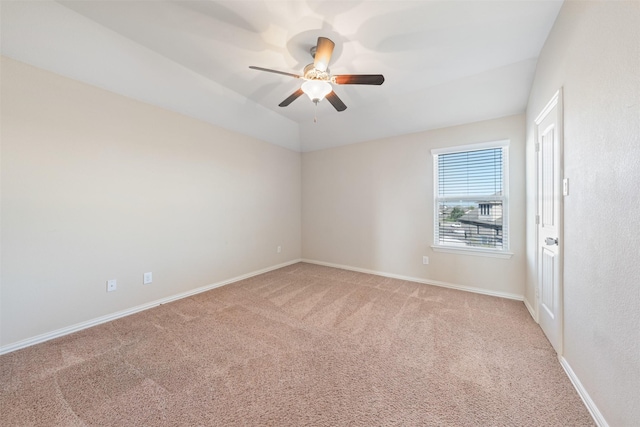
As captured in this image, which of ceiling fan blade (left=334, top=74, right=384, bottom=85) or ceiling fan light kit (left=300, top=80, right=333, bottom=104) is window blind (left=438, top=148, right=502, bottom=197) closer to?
ceiling fan blade (left=334, top=74, right=384, bottom=85)

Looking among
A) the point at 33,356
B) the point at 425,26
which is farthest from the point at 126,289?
the point at 425,26

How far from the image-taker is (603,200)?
127 centimetres

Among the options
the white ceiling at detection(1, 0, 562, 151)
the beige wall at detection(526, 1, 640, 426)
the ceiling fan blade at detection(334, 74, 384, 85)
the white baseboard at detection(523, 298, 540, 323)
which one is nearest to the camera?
the beige wall at detection(526, 1, 640, 426)

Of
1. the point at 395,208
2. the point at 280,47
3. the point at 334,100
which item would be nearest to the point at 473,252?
the point at 395,208

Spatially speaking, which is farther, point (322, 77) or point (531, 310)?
point (531, 310)

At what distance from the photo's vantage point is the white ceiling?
71.7 inches

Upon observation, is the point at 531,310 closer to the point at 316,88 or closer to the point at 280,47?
the point at 316,88

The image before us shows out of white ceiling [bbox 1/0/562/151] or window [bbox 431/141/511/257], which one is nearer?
white ceiling [bbox 1/0/562/151]

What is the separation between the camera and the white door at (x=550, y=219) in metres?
1.82

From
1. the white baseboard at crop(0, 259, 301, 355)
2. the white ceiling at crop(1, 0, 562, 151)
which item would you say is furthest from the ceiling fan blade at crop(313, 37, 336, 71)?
the white baseboard at crop(0, 259, 301, 355)

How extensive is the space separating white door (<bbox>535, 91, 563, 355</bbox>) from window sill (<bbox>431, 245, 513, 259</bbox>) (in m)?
0.77

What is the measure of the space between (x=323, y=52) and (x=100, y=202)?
2642 mm

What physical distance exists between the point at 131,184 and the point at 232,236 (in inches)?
59.3

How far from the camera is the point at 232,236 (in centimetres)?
378
